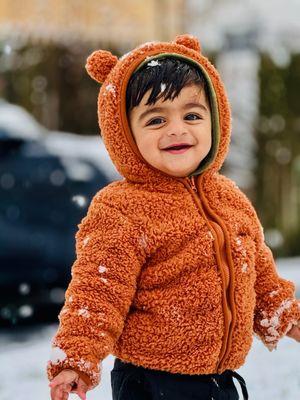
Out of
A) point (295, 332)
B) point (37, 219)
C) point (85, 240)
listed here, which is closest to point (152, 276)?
point (85, 240)

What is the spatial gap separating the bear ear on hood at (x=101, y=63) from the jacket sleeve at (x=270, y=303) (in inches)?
23.0

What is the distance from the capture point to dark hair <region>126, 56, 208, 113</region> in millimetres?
1919

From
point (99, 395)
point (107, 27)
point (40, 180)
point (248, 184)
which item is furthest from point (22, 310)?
point (107, 27)

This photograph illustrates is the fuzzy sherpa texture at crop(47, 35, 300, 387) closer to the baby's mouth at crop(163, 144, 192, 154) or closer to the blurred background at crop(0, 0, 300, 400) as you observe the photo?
the baby's mouth at crop(163, 144, 192, 154)

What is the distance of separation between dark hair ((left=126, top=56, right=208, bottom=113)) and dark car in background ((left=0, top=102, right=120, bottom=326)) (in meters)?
3.04

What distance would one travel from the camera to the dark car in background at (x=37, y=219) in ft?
16.5

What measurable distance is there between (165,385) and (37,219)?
3.30 meters

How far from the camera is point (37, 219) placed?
16.7 ft

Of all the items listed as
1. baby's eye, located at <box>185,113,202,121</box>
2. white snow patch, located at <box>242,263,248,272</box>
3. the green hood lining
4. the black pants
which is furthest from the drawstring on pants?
baby's eye, located at <box>185,113,202,121</box>

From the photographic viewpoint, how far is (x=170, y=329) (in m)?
1.87

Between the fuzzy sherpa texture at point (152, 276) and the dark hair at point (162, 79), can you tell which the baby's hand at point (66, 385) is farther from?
the dark hair at point (162, 79)

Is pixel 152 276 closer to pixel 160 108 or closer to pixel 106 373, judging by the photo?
pixel 160 108

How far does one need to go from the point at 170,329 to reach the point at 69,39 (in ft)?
17.8

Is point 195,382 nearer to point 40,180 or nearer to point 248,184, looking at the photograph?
point 40,180
